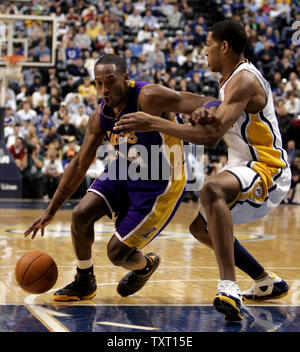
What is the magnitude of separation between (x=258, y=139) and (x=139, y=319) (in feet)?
4.52

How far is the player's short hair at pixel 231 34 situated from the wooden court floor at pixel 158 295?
5.60ft

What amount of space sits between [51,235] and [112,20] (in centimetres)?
1248

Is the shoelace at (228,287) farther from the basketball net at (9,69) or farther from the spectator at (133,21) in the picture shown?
the spectator at (133,21)

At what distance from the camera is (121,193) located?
4.34m

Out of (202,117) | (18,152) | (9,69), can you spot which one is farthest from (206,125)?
(9,69)

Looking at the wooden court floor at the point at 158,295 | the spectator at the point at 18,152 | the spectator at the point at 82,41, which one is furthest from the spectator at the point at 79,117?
the wooden court floor at the point at 158,295

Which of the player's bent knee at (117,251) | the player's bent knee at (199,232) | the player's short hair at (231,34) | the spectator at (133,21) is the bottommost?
the player's bent knee at (117,251)

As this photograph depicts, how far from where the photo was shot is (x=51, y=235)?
791cm

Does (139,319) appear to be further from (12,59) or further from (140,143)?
(12,59)

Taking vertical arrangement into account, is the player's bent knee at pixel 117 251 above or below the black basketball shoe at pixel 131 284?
above

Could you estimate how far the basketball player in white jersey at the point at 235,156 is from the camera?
3680mm

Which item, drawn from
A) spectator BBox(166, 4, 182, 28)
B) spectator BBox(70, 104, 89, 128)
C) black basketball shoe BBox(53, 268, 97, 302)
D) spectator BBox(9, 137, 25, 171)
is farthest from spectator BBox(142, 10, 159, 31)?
black basketball shoe BBox(53, 268, 97, 302)

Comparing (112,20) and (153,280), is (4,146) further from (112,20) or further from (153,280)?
(153,280)
